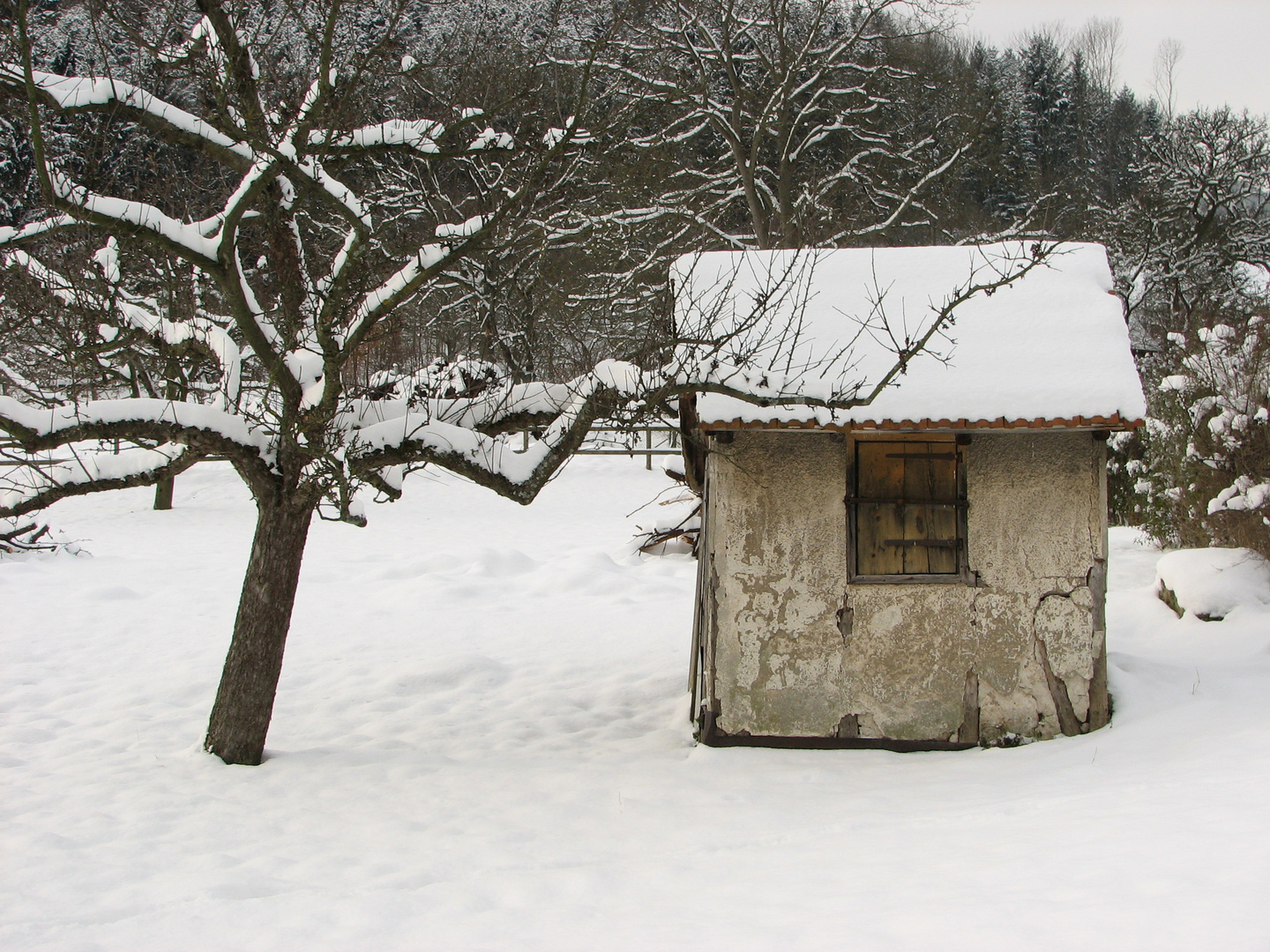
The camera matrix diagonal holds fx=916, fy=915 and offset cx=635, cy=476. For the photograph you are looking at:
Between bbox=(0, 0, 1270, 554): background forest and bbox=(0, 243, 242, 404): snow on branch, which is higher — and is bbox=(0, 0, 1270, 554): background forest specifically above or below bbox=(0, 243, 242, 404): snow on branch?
above

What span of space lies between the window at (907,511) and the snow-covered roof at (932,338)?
527 mm

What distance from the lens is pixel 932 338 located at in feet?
20.6

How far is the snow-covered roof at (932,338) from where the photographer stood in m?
5.57

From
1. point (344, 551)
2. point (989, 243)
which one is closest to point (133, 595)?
point (344, 551)

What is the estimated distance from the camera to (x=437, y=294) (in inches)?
550

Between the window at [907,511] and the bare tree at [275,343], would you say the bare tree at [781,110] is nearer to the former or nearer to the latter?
the window at [907,511]

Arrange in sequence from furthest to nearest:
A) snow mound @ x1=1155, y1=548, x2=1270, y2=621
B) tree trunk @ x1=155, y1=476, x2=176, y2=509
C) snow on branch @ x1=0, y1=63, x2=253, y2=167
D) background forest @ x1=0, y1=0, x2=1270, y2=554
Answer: tree trunk @ x1=155, y1=476, x2=176, y2=509 < snow mound @ x1=1155, y1=548, x2=1270, y2=621 < background forest @ x1=0, y1=0, x2=1270, y2=554 < snow on branch @ x1=0, y1=63, x2=253, y2=167

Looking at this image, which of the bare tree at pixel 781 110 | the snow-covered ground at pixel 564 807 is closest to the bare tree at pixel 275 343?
the snow-covered ground at pixel 564 807

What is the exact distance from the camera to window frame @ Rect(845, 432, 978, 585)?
A: 607 cm

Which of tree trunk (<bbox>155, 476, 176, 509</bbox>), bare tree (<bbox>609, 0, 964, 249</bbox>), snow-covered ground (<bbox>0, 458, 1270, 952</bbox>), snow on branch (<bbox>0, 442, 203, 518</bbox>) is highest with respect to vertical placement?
bare tree (<bbox>609, 0, 964, 249</bbox>)

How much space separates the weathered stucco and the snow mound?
3265mm

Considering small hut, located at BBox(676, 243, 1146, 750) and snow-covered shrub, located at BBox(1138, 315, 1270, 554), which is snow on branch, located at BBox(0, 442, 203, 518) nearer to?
small hut, located at BBox(676, 243, 1146, 750)

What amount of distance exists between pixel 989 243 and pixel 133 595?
9846mm

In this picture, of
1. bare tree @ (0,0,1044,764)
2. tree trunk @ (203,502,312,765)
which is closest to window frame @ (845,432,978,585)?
bare tree @ (0,0,1044,764)
